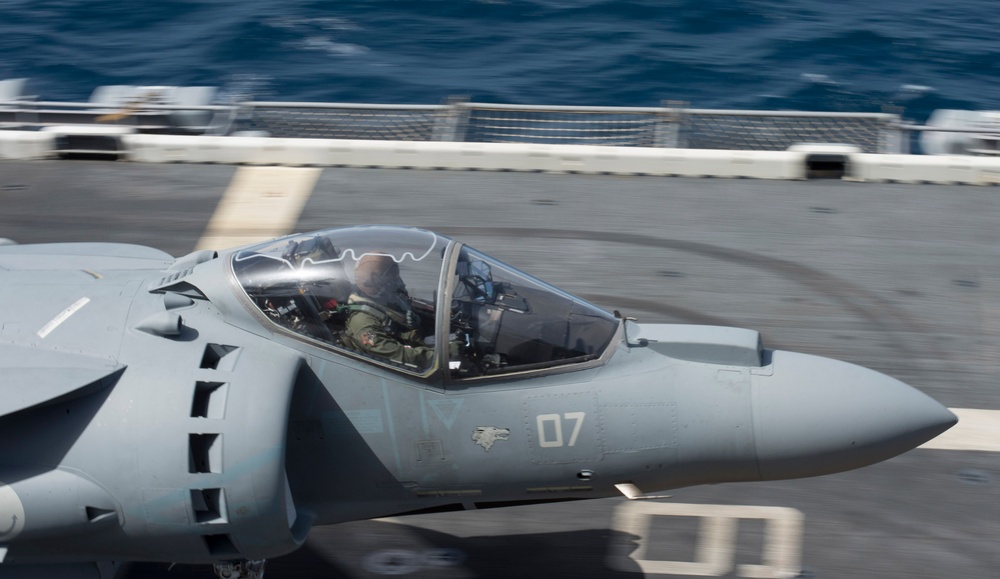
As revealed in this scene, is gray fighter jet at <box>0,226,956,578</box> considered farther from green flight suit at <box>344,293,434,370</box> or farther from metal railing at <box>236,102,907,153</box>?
metal railing at <box>236,102,907,153</box>

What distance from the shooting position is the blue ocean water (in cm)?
2809

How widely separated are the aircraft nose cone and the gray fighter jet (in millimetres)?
14

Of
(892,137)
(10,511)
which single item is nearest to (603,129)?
(892,137)

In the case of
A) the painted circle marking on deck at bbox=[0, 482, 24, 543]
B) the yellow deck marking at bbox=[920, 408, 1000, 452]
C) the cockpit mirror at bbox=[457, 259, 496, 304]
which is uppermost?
the cockpit mirror at bbox=[457, 259, 496, 304]

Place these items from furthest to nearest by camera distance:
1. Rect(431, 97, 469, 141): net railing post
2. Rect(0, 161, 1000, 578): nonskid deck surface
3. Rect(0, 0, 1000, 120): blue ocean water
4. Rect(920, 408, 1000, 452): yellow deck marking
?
Rect(0, 0, 1000, 120): blue ocean water → Rect(431, 97, 469, 141): net railing post → Rect(920, 408, 1000, 452): yellow deck marking → Rect(0, 161, 1000, 578): nonskid deck surface

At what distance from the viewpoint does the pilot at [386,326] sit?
6.56m

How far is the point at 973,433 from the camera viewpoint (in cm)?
981

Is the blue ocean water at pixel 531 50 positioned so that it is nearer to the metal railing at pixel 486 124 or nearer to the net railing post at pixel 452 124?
the metal railing at pixel 486 124

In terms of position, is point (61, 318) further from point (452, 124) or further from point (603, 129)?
point (603, 129)

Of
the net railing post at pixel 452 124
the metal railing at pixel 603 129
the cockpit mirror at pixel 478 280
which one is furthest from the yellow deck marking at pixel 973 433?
the net railing post at pixel 452 124

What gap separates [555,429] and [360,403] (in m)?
1.22

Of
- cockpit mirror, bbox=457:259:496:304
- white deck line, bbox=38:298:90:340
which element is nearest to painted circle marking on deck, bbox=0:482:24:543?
white deck line, bbox=38:298:90:340

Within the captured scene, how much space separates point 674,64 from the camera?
96.4 feet

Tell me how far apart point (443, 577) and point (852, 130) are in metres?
10.2
